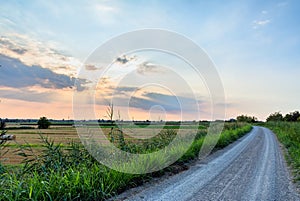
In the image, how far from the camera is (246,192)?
Result: 6273 millimetres

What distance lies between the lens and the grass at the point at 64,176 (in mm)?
4758

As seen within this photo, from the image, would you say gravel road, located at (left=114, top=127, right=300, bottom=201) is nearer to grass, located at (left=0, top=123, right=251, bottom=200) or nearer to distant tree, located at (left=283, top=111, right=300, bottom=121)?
grass, located at (left=0, top=123, right=251, bottom=200)

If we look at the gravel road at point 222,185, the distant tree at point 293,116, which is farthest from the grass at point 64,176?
the distant tree at point 293,116

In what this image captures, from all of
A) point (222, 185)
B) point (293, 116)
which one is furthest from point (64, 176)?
point (293, 116)

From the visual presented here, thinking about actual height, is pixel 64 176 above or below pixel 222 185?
above

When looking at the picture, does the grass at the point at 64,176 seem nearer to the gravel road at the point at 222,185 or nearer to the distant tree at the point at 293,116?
the gravel road at the point at 222,185

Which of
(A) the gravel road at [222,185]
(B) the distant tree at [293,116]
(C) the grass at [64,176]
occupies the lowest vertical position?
(A) the gravel road at [222,185]

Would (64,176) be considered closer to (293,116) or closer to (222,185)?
(222,185)

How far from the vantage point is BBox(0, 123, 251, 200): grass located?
4758mm

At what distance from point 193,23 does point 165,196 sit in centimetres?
1027

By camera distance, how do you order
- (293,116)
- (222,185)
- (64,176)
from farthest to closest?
(293,116) < (222,185) < (64,176)

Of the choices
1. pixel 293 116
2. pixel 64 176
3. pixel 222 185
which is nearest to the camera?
pixel 64 176

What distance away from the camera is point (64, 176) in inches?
212

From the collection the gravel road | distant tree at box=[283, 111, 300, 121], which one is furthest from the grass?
distant tree at box=[283, 111, 300, 121]
